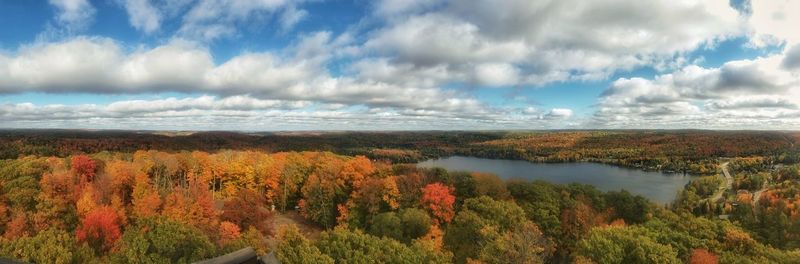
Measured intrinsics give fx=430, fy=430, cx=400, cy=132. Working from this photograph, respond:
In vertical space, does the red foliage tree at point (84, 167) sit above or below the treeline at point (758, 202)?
above

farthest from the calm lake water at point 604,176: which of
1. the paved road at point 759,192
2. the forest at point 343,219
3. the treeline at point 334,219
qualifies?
the treeline at point 334,219

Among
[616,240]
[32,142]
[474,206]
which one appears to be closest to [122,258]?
[474,206]

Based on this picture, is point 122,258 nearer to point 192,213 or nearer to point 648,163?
point 192,213

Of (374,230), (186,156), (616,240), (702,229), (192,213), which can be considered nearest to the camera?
(616,240)

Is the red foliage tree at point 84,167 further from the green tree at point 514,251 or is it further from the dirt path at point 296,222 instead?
the green tree at point 514,251

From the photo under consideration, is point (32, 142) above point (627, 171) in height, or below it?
above

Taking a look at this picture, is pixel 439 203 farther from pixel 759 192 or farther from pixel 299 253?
pixel 759 192
